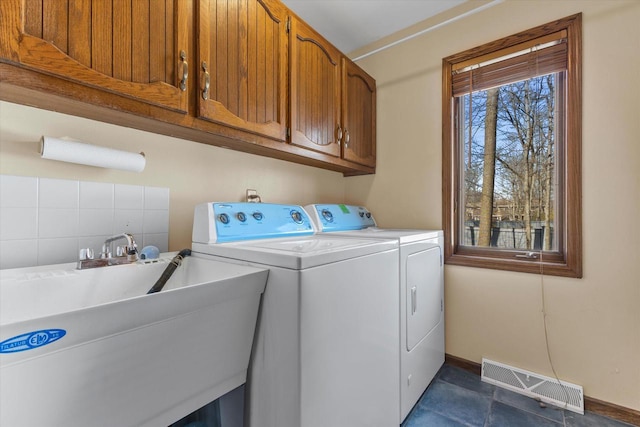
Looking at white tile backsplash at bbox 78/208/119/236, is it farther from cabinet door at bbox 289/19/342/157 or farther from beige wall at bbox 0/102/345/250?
cabinet door at bbox 289/19/342/157

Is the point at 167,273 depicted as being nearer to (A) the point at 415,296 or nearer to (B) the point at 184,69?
(B) the point at 184,69

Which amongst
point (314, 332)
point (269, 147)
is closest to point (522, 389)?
point (314, 332)

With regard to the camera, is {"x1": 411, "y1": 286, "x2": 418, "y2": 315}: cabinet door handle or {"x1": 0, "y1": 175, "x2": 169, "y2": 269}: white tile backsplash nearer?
{"x1": 0, "y1": 175, "x2": 169, "y2": 269}: white tile backsplash

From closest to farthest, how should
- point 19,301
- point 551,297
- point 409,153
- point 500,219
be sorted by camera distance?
point 19,301 < point 551,297 < point 500,219 < point 409,153

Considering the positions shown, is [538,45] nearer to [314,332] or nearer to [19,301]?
[314,332]

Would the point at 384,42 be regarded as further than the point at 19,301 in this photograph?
Yes

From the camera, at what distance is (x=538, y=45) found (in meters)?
Answer: 1.73

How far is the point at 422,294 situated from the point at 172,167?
1.57 metres

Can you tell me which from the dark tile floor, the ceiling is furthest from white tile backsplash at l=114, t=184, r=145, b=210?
the dark tile floor

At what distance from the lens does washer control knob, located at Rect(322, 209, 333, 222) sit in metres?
1.92

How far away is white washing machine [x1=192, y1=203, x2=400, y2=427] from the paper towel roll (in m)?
0.34

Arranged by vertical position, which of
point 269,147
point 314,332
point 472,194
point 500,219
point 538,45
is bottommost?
point 314,332

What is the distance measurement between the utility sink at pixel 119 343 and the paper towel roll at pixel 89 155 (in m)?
0.41

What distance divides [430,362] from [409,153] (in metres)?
1.50
